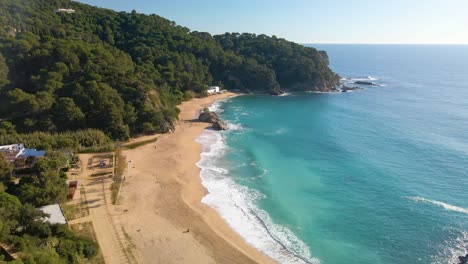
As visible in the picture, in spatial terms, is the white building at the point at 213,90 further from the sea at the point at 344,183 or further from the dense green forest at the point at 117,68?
the sea at the point at 344,183

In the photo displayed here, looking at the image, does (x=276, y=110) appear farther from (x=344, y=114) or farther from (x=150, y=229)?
(x=150, y=229)

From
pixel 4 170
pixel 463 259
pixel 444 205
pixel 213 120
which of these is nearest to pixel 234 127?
pixel 213 120

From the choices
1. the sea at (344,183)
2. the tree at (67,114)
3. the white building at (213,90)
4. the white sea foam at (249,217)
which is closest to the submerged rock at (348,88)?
the sea at (344,183)

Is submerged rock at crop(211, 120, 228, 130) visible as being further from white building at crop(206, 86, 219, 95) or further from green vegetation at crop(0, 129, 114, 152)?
white building at crop(206, 86, 219, 95)

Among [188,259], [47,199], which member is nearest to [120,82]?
[47,199]

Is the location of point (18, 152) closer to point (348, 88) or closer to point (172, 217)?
point (172, 217)
